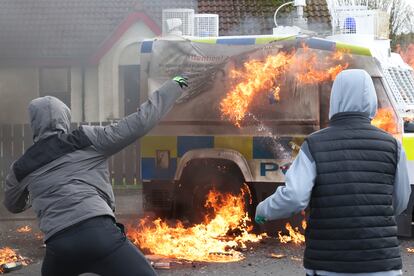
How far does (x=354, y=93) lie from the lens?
10.5 feet

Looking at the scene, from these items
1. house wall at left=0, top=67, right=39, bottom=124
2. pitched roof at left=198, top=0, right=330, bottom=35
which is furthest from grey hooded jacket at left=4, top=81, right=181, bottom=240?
house wall at left=0, top=67, right=39, bottom=124

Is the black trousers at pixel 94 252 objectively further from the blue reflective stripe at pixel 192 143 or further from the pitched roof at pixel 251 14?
the pitched roof at pixel 251 14

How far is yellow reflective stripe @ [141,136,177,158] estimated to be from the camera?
730cm

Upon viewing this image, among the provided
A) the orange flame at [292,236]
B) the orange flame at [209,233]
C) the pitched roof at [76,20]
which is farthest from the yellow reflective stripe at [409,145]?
the pitched roof at [76,20]

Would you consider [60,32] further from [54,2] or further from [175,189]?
[175,189]

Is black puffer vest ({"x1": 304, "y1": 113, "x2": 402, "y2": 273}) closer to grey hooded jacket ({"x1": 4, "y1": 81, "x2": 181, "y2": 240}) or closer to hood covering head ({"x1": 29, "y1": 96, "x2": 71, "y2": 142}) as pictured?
grey hooded jacket ({"x1": 4, "y1": 81, "x2": 181, "y2": 240})

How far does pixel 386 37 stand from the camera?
7.80m

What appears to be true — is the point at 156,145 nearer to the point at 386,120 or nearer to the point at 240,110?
the point at 240,110

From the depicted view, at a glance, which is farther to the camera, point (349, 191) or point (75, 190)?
point (75, 190)

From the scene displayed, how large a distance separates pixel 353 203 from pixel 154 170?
4.56m

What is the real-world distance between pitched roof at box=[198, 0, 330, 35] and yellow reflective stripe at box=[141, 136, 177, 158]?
1.87 metres

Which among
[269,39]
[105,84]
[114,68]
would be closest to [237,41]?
[269,39]

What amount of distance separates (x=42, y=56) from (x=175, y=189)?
5.75 m

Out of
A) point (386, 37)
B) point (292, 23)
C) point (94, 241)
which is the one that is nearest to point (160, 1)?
point (292, 23)
